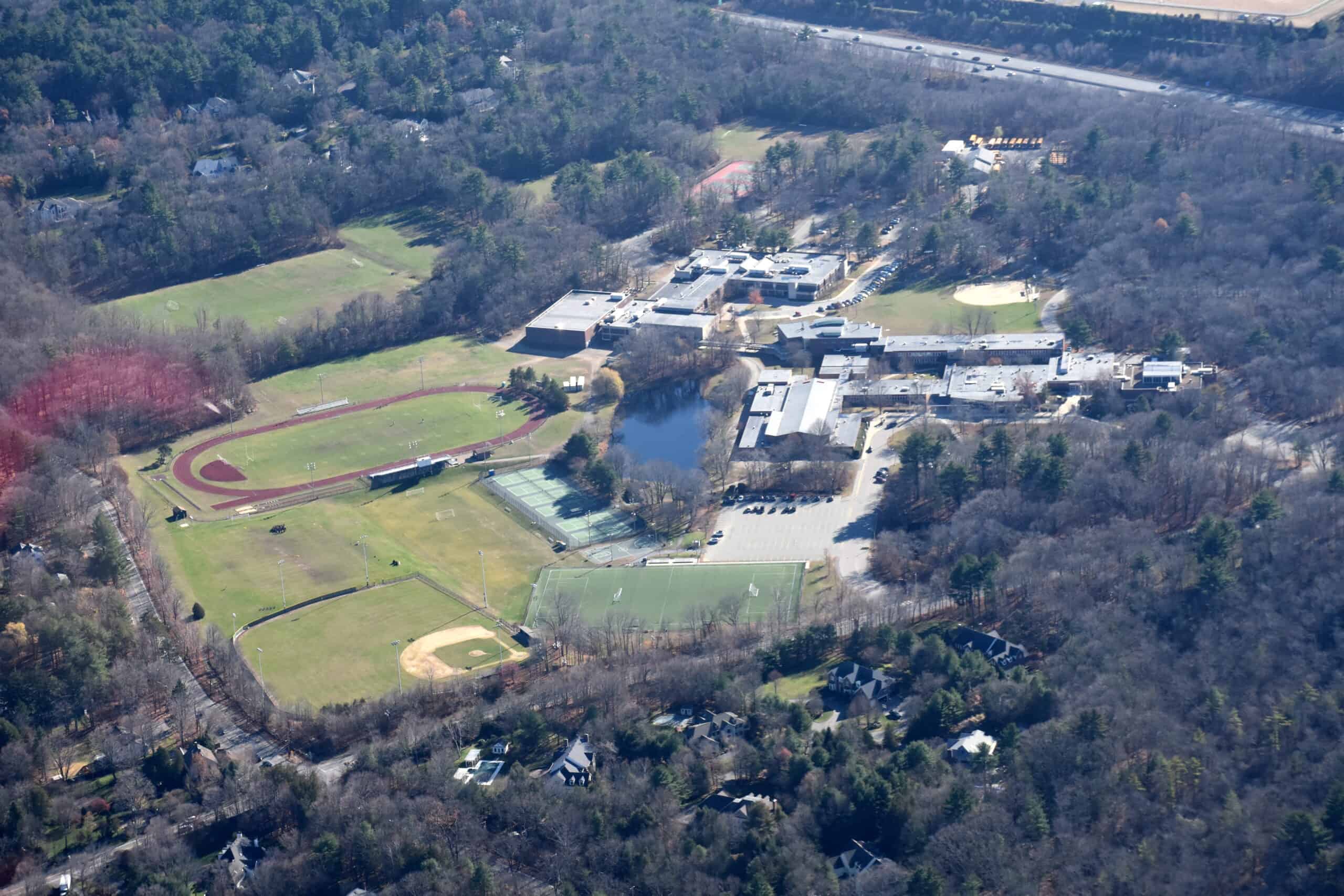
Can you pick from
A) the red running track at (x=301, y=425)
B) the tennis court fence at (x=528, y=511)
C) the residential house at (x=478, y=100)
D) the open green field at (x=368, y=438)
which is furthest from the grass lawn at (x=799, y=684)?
the residential house at (x=478, y=100)

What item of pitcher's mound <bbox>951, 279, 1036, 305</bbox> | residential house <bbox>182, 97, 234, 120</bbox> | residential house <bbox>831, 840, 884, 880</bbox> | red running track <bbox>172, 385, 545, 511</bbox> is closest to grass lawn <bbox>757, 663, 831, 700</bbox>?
residential house <bbox>831, 840, 884, 880</bbox>

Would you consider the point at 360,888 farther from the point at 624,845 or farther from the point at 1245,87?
the point at 1245,87

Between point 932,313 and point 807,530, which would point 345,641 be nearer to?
point 807,530

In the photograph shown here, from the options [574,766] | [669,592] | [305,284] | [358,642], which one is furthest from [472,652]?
[305,284]

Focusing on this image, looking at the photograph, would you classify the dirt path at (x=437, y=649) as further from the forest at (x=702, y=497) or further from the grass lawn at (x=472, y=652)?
the forest at (x=702, y=497)

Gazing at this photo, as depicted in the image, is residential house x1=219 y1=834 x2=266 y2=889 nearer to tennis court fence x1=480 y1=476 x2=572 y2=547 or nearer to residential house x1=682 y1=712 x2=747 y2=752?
residential house x1=682 y1=712 x2=747 y2=752

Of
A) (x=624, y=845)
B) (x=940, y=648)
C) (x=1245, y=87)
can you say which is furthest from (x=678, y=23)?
(x=624, y=845)
